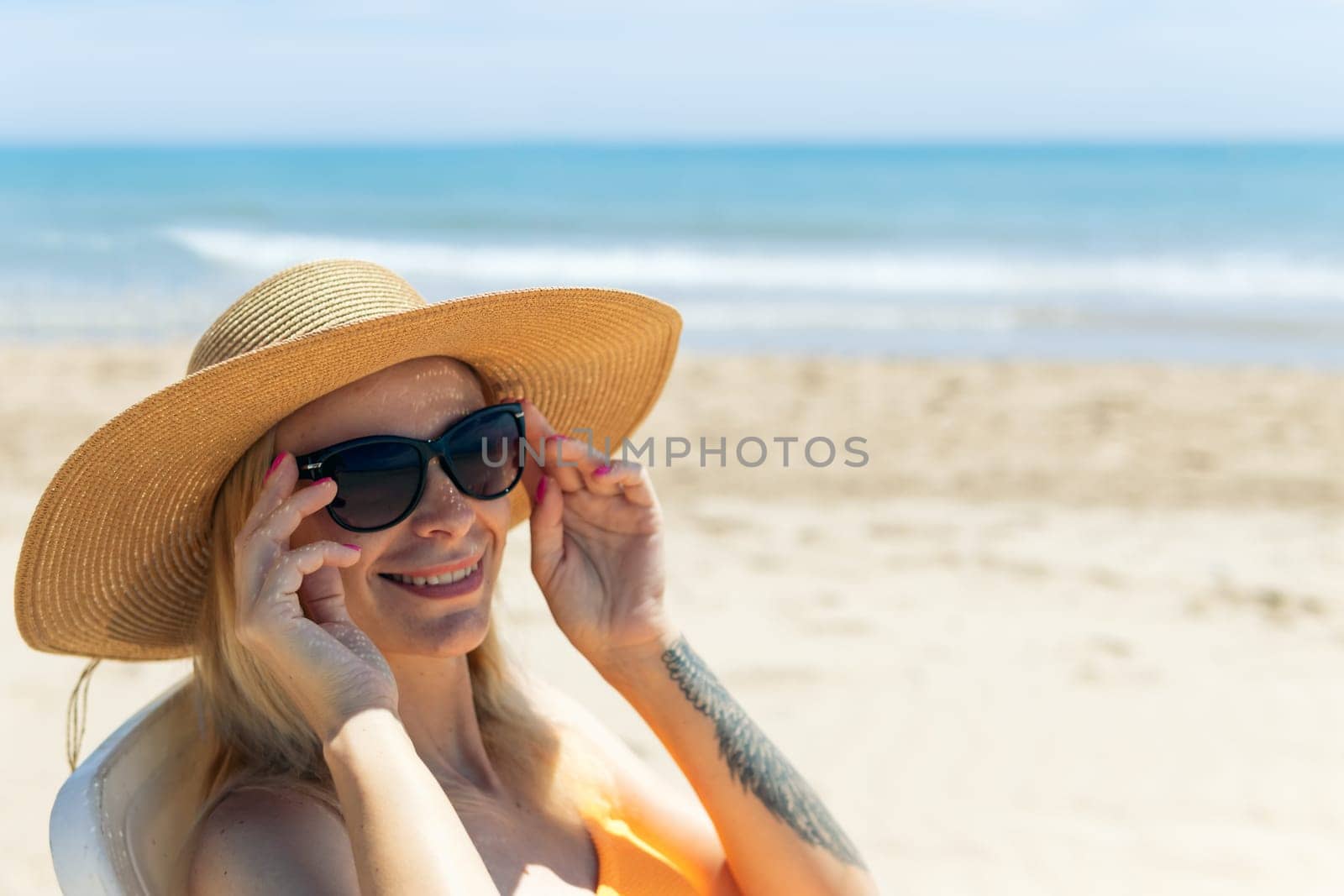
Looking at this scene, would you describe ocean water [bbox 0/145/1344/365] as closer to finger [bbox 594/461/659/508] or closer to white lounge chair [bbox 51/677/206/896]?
finger [bbox 594/461/659/508]

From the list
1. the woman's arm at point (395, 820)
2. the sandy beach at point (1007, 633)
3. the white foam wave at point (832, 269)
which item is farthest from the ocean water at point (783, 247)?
the woman's arm at point (395, 820)

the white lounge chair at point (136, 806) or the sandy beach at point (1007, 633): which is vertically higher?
the white lounge chair at point (136, 806)

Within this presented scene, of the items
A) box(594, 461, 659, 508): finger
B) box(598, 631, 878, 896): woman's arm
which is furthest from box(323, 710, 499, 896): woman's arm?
box(594, 461, 659, 508): finger

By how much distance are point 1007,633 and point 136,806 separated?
4056mm

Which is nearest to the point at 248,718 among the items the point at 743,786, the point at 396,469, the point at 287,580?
the point at 287,580

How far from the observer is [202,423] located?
1.95 m

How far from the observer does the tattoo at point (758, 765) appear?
2279 mm

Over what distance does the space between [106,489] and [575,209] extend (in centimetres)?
2892

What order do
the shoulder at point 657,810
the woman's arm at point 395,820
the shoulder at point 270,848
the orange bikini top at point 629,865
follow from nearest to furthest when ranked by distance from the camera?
the woman's arm at point 395,820 → the shoulder at point 270,848 → the orange bikini top at point 629,865 → the shoulder at point 657,810

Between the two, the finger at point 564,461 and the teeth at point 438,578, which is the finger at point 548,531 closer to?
the finger at point 564,461

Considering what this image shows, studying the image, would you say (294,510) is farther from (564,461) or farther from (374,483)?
(564,461)

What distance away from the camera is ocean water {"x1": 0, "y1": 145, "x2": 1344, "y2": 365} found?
45.8 feet

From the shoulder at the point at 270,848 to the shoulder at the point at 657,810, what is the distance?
0.64 m

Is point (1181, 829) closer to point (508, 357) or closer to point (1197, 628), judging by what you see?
point (1197, 628)
